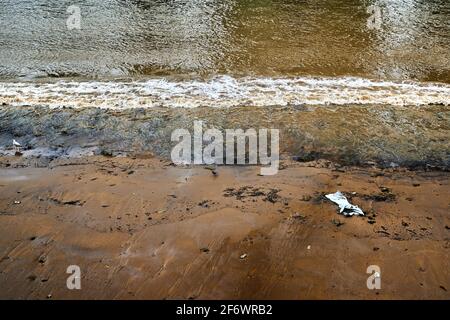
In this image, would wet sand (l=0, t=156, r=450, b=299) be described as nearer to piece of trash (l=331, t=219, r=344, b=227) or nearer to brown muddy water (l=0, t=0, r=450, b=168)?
piece of trash (l=331, t=219, r=344, b=227)

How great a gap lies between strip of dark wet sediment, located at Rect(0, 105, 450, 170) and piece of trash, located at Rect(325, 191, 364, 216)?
102 centimetres

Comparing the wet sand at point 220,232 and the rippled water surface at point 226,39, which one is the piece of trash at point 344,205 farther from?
the rippled water surface at point 226,39

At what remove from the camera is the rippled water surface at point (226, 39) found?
943 centimetres

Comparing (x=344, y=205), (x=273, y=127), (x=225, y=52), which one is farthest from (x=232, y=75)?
(x=344, y=205)

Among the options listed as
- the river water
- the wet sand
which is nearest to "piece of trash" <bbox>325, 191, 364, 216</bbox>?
the wet sand

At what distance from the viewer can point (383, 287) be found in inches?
155

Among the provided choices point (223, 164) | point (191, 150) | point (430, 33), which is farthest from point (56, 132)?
point (430, 33)

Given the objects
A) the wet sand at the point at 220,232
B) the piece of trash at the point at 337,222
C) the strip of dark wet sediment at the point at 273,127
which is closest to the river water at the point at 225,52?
the strip of dark wet sediment at the point at 273,127

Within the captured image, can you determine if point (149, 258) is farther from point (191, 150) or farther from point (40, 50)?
point (40, 50)

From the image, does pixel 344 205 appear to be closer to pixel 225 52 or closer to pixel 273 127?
pixel 273 127

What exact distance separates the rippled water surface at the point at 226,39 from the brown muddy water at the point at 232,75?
0.05 meters
